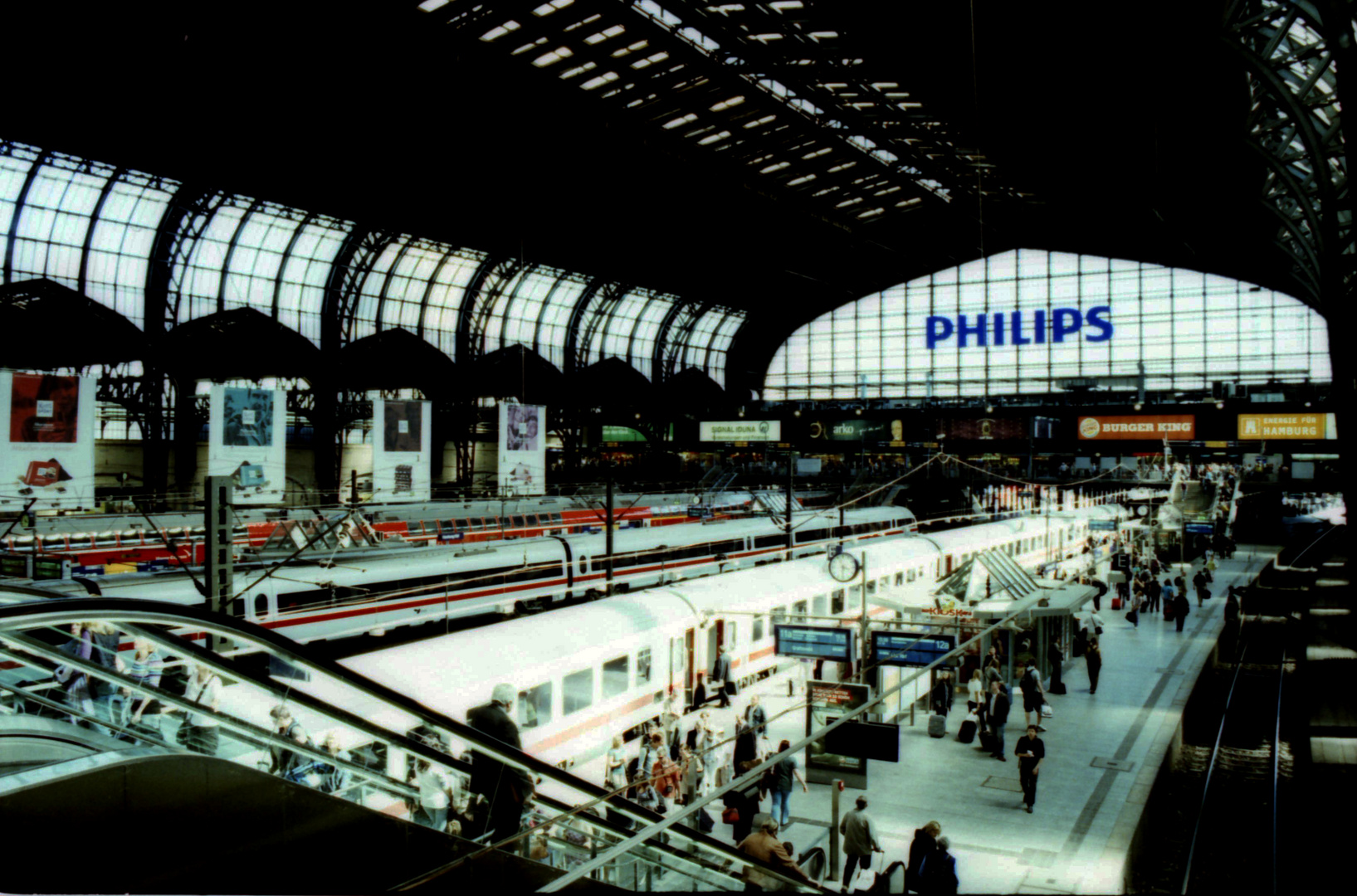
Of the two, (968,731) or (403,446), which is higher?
(403,446)

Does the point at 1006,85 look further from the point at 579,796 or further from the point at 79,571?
the point at 79,571

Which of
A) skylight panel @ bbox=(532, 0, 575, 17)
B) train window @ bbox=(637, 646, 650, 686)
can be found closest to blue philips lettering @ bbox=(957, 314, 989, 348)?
skylight panel @ bbox=(532, 0, 575, 17)

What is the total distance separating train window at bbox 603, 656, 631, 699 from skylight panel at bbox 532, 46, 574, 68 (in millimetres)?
25490

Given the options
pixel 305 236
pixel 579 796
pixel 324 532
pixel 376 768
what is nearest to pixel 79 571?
pixel 324 532

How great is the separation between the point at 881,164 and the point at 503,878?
46.5 metres

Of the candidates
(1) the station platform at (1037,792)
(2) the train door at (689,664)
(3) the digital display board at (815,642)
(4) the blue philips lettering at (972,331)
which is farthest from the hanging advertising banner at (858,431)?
(3) the digital display board at (815,642)

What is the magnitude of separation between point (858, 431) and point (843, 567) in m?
26.4

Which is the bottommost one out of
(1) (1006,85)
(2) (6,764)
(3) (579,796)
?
(3) (579,796)

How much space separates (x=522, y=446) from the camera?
1280 inches

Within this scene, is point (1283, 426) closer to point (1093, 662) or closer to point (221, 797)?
point (1093, 662)

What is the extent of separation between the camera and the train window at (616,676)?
46.5ft

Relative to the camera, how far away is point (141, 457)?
4056cm

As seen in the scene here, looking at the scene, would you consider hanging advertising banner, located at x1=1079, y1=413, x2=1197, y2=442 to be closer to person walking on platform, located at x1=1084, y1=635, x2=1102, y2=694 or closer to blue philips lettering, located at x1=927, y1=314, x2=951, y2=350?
blue philips lettering, located at x1=927, y1=314, x2=951, y2=350

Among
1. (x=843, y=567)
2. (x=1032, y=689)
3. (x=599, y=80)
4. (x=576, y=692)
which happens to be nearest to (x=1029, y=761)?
(x=1032, y=689)
